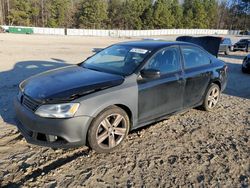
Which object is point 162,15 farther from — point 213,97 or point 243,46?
point 213,97

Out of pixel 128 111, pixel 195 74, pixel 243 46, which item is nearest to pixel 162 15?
pixel 243 46

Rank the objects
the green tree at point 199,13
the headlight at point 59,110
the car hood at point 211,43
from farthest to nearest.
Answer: the green tree at point 199,13, the car hood at point 211,43, the headlight at point 59,110

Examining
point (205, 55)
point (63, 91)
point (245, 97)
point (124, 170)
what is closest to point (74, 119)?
point (63, 91)

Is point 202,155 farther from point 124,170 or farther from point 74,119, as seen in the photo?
point 74,119

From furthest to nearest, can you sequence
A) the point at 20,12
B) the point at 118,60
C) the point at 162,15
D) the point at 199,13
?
the point at 199,13
the point at 162,15
the point at 20,12
the point at 118,60

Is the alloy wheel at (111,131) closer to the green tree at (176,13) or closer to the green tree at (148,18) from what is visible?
the green tree at (148,18)

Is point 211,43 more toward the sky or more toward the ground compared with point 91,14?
more toward the ground

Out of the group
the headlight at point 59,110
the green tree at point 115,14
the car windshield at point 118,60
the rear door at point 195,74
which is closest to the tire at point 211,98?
the rear door at point 195,74

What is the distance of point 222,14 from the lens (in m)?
107

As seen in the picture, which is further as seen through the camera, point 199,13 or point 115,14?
point 199,13

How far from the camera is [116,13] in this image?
80.4 m

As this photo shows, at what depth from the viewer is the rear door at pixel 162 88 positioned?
4.10 metres

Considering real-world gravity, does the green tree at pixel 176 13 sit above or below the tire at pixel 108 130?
above

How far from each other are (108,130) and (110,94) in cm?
53
